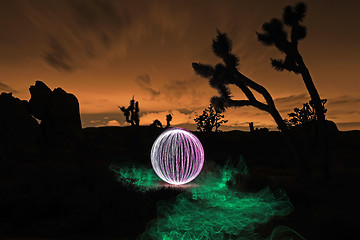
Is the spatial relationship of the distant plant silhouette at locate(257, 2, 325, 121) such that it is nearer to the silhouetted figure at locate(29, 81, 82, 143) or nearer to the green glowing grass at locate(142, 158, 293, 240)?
the green glowing grass at locate(142, 158, 293, 240)

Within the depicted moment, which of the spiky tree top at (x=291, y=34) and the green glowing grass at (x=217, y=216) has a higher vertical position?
the spiky tree top at (x=291, y=34)

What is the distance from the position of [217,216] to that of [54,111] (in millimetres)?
22778

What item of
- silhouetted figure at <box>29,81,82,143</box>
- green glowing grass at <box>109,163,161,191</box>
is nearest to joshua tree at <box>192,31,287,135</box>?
green glowing grass at <box>109,163,161,191</box>

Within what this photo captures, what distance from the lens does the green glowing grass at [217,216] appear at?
4296mm

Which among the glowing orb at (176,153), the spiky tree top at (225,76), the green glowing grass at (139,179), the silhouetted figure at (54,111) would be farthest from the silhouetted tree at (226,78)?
the silhouetted figure at (54,111)

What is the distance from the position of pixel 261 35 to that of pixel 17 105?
19857 millimetres

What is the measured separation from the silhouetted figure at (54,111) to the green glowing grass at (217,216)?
66.1 feet

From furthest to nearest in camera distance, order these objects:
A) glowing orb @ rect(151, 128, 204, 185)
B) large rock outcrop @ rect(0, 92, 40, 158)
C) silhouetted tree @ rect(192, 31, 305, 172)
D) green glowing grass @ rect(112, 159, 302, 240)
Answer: large rock outcrop @ rect(0, 92, 40, 158)
silhouetted tree @ rect(192, 31, 305, 172)
glowing orb @ rect(151, 128, 204, 185)
green glowing grass @ rect(112, 159, 302, 240)

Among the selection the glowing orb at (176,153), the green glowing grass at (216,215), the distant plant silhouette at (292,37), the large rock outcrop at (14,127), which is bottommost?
the green glowing grass at (216,215)

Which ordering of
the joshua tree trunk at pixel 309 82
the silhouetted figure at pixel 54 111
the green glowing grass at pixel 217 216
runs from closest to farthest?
the green glowing grass at pixel 217 216 < the joshua tree trunk at pixel 309 82 < the silhouetted figure at pixel 54 111

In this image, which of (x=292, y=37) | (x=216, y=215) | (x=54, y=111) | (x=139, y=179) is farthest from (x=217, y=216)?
(x=54, y=111)

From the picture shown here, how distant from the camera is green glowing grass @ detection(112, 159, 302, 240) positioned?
4296 mm

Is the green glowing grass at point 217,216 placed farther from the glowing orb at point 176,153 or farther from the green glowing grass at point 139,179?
the glowing orb at point 176,153

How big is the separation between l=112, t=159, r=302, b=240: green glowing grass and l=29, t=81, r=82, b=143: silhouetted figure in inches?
793
